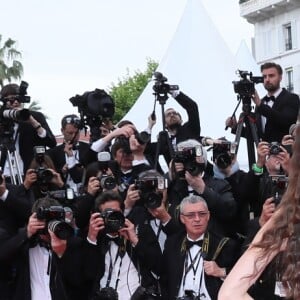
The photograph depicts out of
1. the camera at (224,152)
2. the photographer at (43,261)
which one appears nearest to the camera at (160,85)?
the camera at (224,152)

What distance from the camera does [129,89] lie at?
1644 inches

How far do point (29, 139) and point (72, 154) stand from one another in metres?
0.45

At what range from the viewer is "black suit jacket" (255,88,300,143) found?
250 inches

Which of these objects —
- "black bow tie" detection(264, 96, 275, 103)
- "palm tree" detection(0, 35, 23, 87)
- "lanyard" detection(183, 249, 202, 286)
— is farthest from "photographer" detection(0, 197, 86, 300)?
"palm tree" detection(0, 35, 23, 87)

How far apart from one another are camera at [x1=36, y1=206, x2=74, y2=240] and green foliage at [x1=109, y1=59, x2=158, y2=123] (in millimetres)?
33540

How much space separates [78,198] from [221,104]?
589 centimetres

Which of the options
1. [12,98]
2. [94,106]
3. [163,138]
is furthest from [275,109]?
[12,98]

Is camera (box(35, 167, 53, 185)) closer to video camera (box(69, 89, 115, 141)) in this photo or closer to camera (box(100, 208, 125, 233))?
video camera (box(69, 89, 115, 141))

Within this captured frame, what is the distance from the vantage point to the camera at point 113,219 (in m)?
5.14

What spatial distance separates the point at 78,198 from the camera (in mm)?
5941

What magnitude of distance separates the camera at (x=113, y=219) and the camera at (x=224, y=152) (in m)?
1.15

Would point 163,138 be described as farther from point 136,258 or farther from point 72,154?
point 136,258

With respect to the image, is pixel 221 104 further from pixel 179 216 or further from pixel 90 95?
pixel 179 216

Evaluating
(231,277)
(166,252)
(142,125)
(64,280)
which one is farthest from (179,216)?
(142,125)
